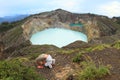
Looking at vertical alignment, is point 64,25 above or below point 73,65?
below

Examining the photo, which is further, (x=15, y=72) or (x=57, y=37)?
(x=57, y=37)

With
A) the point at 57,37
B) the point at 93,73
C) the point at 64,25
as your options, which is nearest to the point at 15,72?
the point at 93,73

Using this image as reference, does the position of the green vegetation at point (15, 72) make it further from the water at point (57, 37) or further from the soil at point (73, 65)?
the water at point (57, 37)

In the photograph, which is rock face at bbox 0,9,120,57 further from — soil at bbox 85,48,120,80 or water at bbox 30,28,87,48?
soil at bbox 85,48,120,80

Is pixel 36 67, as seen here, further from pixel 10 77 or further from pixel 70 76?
pixel 10 77

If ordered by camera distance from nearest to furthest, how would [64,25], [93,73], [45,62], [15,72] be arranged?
1. [15,72]
2. [93,73]
3. [45,62]
4. [64,25]

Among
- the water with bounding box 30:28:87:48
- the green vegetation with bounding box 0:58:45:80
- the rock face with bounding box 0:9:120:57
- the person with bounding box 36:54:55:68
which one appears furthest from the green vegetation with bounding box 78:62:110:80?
the rock face with bounding box 0:9:120:57

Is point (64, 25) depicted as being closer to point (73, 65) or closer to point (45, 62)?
point (73, 65)
